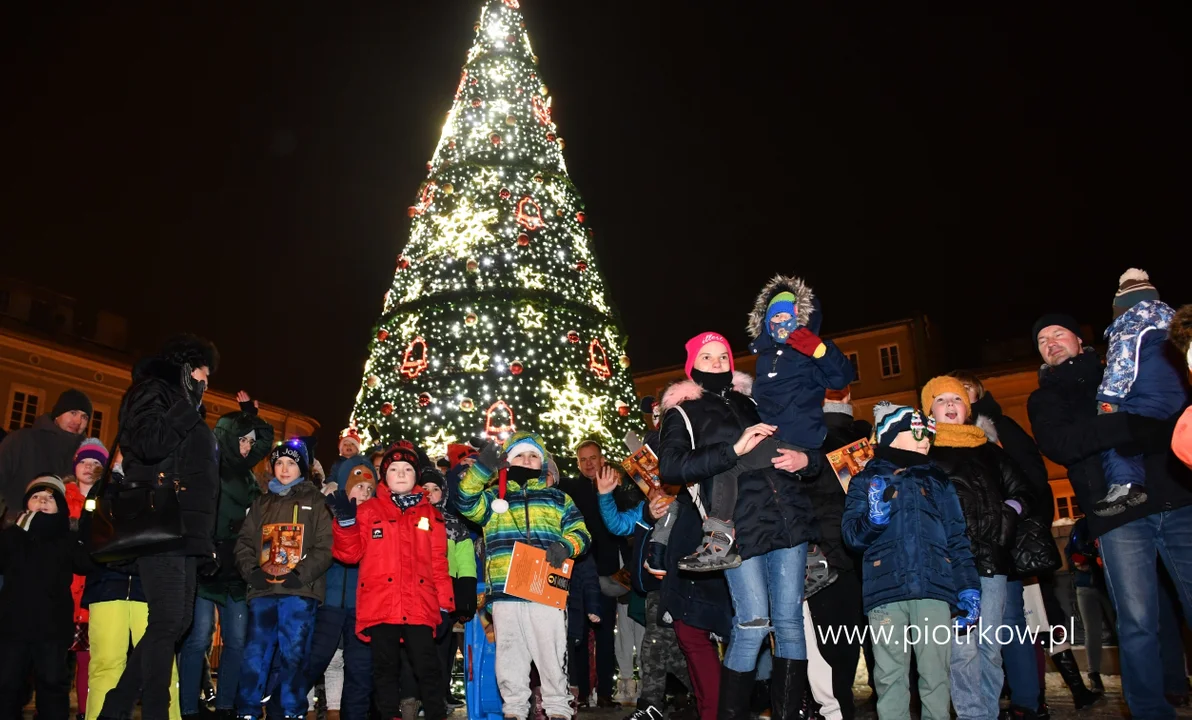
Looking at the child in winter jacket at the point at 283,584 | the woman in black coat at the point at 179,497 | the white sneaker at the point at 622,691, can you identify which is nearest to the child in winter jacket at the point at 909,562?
the woman in black coat at the point at 179,497

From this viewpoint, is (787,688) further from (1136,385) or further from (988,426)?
(988,426)

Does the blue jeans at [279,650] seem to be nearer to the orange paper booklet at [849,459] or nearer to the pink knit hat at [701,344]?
the pink knit hat at [701,344]

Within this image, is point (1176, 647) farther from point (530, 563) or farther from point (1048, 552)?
point (530, 563)

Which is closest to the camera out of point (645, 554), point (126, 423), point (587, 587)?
point (126, 423)

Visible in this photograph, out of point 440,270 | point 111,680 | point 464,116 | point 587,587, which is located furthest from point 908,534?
point 464,116

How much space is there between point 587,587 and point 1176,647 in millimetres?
4107

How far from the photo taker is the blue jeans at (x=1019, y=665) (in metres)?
4.96

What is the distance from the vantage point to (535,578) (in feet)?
17.8

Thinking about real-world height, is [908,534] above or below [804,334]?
below

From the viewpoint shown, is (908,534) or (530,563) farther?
(530,563)

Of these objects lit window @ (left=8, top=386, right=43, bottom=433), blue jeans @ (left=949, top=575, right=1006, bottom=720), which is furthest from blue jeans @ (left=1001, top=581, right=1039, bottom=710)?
lit window @ (left=8, top=386, right=43, bottom=433)

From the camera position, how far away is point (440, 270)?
35.8 ft

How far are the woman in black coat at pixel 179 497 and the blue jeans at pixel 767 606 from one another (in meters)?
2.74

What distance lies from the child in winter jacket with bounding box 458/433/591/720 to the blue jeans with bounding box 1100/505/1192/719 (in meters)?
2.96
